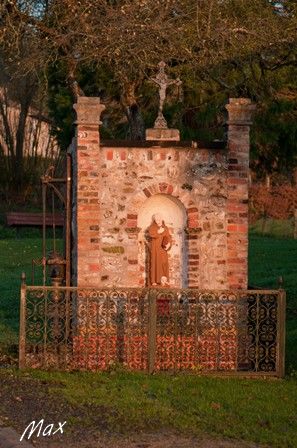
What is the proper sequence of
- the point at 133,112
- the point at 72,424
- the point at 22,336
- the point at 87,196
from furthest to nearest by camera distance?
the point at 133,112 < the point at 87,196 < the point at 22,336 < the point at 72,424

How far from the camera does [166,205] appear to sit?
15.7 m

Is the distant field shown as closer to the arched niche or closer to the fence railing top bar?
the fence railing top bar

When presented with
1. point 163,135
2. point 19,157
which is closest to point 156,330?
point 163,135

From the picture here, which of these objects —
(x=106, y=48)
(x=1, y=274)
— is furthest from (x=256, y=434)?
(x=1, y=274)

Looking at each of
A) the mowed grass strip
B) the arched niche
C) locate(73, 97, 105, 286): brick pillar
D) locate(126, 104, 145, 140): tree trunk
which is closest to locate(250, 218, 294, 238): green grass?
locate(126, 104, 145, 140): tree trunk

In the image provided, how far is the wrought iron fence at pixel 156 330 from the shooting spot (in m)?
14.2

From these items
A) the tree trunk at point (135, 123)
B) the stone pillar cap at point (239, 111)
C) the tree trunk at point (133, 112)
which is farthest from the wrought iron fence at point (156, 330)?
the tree trunk at point (135, 123)

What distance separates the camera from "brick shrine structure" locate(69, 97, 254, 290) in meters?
15.2

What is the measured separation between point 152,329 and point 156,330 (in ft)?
0.38

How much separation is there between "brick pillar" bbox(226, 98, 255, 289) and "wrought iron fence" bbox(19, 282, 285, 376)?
32.2 inches

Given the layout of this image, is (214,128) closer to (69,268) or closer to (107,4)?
(107,4)

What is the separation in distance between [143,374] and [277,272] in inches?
589

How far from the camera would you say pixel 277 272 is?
28.7 metres

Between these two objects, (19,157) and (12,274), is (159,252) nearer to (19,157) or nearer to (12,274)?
(12,274)
